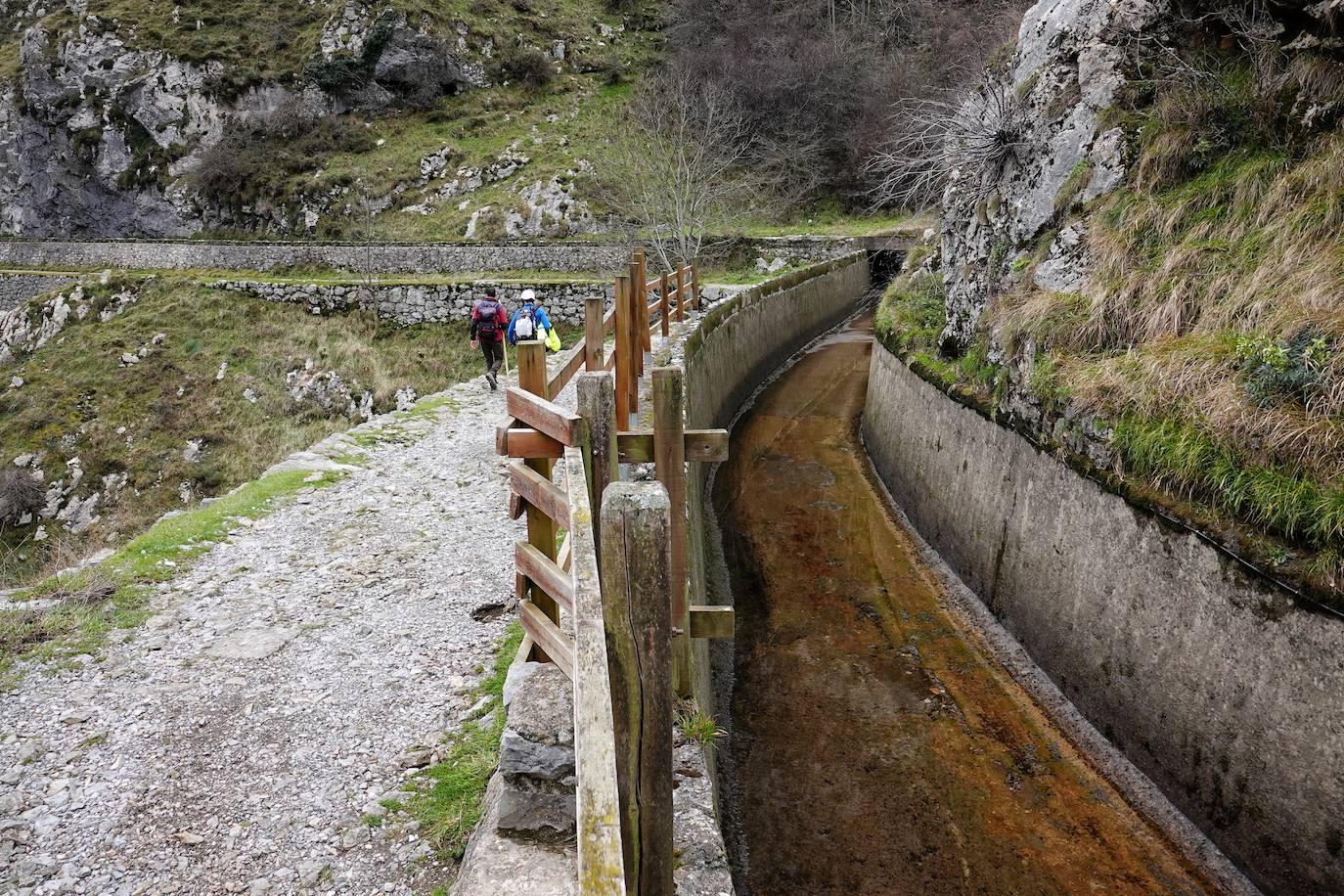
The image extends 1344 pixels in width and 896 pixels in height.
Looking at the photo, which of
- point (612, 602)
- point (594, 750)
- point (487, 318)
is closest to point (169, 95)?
point (487, 318)

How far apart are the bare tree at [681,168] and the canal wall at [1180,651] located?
16768 millimetres

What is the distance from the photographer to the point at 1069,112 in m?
8.98

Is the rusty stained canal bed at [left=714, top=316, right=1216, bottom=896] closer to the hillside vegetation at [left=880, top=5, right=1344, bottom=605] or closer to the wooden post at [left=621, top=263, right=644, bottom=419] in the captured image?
the hillside vegetation at [left=880, top=5, right=1344, bottom=605]

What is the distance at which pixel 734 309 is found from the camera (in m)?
15.9

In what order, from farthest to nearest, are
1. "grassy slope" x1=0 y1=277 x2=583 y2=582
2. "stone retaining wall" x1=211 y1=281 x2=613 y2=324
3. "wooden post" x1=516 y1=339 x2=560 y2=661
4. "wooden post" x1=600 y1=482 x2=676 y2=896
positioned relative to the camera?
"stone retaining wall" x1=211 y1=281 x2=613 y2=324 → "grassy slope" x1=0 y1=277 x2=583 y2=582 → "wooden post" x1=516 y1=339 x2=560 y2=661 → "wooden post" x1=600 y1=482 x2=676 y2=896

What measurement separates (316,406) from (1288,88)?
2257 cm

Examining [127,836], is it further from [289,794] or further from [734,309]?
[734,309]

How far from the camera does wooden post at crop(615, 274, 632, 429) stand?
7.89 meters

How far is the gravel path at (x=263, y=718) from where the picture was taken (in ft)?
11.1

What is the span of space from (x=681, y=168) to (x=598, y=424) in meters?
25.2

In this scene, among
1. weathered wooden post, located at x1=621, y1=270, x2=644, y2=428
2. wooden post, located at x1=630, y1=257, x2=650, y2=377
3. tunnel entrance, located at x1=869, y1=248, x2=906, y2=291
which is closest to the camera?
A: weathered wooden post, located at x1=621, y1=270, x2=644, y2=428

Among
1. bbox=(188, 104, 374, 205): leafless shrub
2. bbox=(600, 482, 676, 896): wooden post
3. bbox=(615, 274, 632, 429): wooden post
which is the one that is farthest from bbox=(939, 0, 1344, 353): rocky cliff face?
bbox=(188, 104, 374, 205): leafless shrub

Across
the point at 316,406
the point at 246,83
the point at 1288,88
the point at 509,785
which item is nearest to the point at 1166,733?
the point at 509,785

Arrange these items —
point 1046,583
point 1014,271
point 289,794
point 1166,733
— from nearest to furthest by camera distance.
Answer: point 289,794
point 1166,733
point 1046,583
point 1014,271
